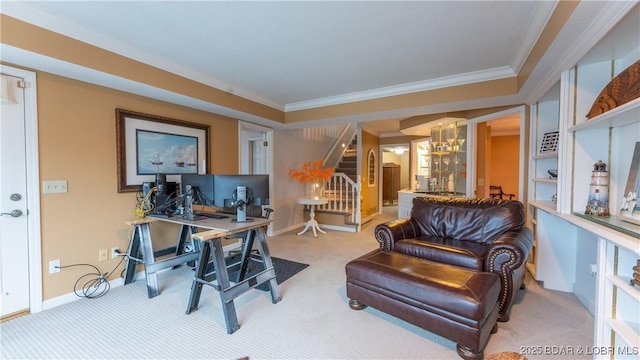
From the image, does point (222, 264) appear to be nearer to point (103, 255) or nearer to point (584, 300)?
point (103, 255)

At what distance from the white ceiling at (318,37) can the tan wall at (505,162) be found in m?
4.67

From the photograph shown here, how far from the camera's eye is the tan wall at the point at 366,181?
21.7 ft

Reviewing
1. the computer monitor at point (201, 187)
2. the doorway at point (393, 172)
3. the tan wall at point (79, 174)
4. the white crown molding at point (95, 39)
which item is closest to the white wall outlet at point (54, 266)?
the tan wall at point (79, 174)

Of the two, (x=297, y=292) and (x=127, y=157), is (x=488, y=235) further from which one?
(x=127, y=157)

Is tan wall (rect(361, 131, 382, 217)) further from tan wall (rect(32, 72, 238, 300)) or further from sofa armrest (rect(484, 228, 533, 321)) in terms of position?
tan wall (rect(32, 72, 238, 300))

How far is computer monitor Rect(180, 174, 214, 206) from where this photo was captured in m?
2.71

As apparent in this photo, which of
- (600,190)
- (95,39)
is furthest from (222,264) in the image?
(600,190)

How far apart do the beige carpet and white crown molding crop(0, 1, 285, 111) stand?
239cm

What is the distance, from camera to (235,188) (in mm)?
2627

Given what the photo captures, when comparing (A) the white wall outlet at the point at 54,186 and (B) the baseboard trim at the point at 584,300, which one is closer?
(B) the baseboard trim at the point at 584,300

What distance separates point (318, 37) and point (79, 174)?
2685 millimetres

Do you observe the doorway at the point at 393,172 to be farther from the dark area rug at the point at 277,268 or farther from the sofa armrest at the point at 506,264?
the sofa armrest at the point at 506,264

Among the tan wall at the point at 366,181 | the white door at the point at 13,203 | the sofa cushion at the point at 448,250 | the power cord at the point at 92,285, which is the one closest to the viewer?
the white door at the point at 13,203

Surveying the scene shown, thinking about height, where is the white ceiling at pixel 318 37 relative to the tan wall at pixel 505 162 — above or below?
above
